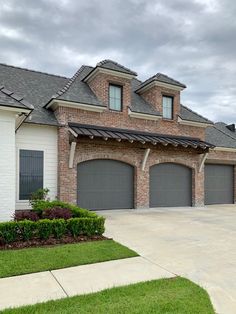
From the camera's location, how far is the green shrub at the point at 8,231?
21.9 feet

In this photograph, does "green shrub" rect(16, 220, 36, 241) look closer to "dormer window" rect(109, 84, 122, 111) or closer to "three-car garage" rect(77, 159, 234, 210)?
"three-car garage" rect(77, 159, 234, 210)

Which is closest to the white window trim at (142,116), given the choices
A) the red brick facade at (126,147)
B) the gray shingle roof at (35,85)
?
the red brick facade at (126,147)

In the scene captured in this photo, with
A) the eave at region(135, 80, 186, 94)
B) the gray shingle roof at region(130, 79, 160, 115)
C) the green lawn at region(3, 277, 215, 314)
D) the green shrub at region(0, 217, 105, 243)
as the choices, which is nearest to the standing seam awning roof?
the gray shingle roof at region(130, 79, 160, 115)

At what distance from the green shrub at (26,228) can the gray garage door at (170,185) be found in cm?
912

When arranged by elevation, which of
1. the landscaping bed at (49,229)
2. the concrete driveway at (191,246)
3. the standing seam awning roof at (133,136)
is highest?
the standing seam awning roof at (133,136)

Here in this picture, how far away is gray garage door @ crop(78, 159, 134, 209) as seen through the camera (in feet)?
43.8

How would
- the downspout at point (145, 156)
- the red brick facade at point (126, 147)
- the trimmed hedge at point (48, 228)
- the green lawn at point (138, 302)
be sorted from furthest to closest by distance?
1. the downspout at point (145, 156)
2. the red brick facade at point (126, 147)
3. the trimmed hedge at point (48, 228)
4. the green lawn at point (138, 302)

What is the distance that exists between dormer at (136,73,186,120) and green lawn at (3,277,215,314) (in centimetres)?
1234

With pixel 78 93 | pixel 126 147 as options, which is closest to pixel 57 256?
pixel 126 147

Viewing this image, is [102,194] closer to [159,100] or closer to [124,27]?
[159,100]

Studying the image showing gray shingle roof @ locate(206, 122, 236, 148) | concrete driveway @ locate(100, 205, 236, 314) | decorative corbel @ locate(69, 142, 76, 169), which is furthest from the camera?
gray shingle roof @ locate(206, 122, 236, 148)

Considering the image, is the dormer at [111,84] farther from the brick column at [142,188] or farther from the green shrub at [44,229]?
the green shrub at [44,229]

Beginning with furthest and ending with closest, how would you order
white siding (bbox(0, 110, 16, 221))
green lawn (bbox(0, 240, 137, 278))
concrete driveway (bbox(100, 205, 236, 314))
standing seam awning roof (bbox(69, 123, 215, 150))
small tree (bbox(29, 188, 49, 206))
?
standing seam awning roof (bbox(69, 123, 215, 150)), small tree (bbox(29, 188, 49, 206)), white siding (bbox(0, 110, 16, 221)), green lawn (bbox(0, 240, 137, 278)), concrete driveway (bbox(100, 205, 236, 314))

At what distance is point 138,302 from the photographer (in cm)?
390
